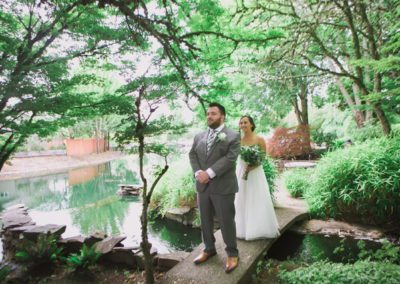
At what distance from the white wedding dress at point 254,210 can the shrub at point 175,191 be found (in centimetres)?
280

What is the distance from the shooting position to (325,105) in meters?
15.6

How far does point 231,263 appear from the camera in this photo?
3.04 m

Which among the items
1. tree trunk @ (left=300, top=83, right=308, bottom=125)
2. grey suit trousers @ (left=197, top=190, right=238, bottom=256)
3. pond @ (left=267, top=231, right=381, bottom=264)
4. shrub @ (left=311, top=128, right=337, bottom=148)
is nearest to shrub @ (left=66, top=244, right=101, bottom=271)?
grey suit trousers @ (left=197, top=190, right=238, bottom=256)

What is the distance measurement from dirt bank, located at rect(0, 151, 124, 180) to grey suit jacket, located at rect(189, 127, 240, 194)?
14.7 metres

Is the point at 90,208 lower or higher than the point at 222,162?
lower

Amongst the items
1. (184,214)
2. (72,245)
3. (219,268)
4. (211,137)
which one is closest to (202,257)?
(219,268)

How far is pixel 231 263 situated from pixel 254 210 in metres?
0.94

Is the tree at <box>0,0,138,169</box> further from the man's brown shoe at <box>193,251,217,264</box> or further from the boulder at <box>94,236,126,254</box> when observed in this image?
the man's brown shoe at <box>193,251,217,264</box>

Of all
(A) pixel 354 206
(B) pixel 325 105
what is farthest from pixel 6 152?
(B) pixel 325 105

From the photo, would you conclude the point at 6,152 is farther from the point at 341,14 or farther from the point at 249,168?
the point at 341,14

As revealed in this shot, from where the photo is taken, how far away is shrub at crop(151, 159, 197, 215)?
6676 mm

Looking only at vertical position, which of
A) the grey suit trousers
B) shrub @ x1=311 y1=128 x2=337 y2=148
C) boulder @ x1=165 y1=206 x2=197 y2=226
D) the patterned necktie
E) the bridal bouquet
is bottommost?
boulder @ x1=165 y1=206 x2=197 y2=226

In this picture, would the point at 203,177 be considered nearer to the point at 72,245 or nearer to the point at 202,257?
the point at 202,257

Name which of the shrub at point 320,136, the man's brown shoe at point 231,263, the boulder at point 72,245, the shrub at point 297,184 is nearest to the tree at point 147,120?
the man's brown shoe at point 231,263
